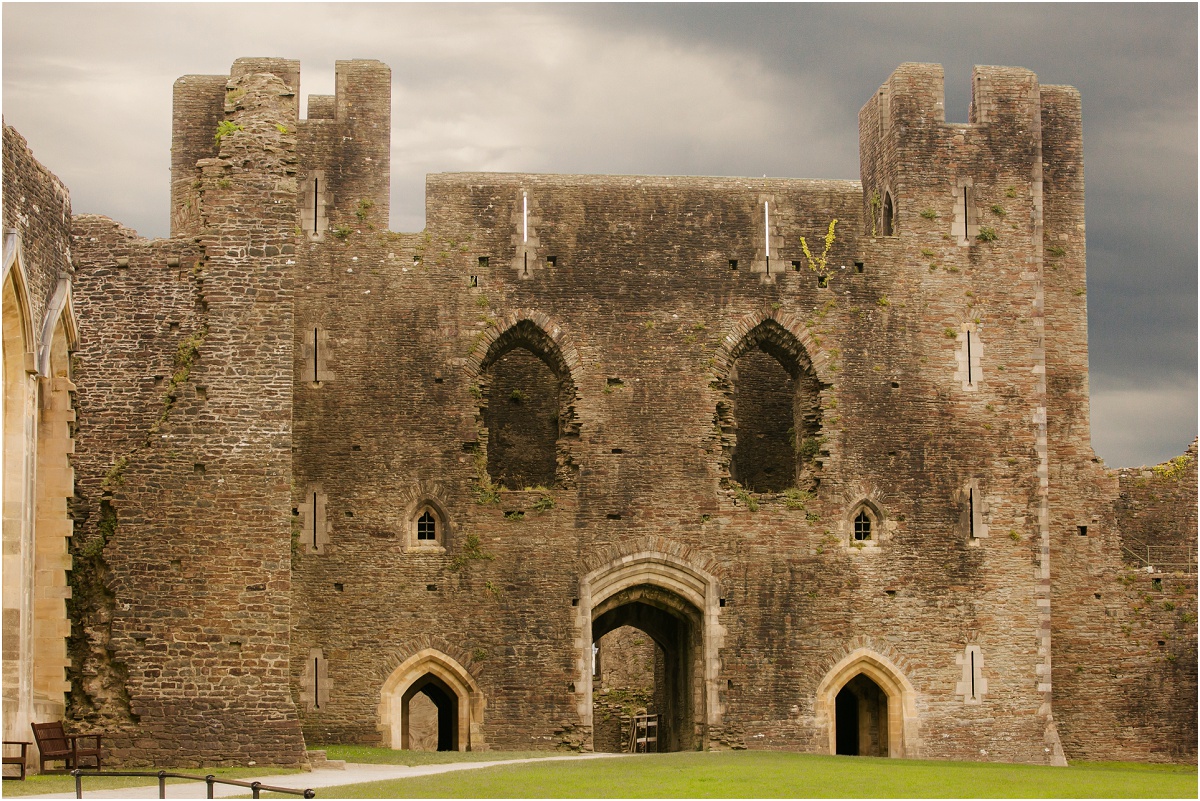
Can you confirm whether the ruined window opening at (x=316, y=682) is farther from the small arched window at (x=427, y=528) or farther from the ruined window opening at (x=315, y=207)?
the ruined window opening at (x=315, y=207)

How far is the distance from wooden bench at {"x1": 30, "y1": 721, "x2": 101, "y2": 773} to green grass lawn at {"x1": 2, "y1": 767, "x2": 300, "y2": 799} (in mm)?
187

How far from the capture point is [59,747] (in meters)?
17.2

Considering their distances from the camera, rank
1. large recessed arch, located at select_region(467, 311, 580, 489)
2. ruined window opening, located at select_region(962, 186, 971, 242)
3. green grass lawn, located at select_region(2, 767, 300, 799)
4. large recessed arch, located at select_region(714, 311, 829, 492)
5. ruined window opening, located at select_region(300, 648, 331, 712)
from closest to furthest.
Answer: green grass lawn, located at select_region(2, 767, 300, 799) < ruined window opening, located at select_region(300, 648, 331, 712) < large recessed arch, located at select_region(467, 311, 580, 489) < large recessed arch, located at select_region(714, 311, 829, 492) < ruined window opening, located at select_region(962, 186, 971, 242)

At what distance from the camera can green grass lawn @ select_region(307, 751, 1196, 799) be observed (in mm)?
15547

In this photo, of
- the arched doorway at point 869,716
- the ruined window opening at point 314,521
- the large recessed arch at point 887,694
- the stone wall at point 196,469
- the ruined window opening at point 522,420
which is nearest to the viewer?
the stone wall at point 196,469

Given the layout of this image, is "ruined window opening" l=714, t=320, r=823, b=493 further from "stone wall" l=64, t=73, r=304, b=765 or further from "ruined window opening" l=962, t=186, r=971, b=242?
"stone wall" l=64, t=73, r=304, b=765

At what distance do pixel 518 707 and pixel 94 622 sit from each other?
21.0 feet

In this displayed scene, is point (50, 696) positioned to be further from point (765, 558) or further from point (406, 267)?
point (765, 558)

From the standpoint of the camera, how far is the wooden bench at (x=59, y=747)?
16.8m

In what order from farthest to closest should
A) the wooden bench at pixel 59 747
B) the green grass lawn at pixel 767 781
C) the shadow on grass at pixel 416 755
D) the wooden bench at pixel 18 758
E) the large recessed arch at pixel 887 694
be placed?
the large recessed arch at pixel 887 694 < the shadow on grass at pixel 416 755 < the wooden bench at pixel 59 747 < the wooden bench at pixel 18 758 < the green grass lawn at pixel 767 781

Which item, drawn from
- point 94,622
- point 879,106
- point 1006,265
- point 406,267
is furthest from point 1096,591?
point 94,622

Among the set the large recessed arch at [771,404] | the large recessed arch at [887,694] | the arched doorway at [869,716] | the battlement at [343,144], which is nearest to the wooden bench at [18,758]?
the battlement at [343,144]

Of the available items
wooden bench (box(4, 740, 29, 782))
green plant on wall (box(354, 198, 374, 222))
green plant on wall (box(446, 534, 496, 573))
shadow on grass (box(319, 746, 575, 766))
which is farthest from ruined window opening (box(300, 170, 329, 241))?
wooden bench (box(4, 740, 29, 782))

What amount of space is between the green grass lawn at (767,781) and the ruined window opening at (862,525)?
4.07 meters
